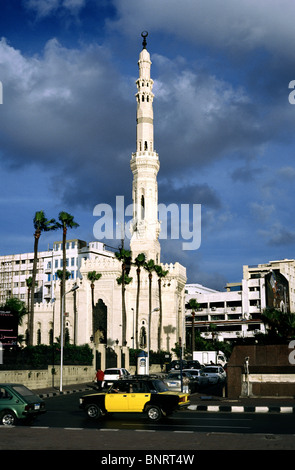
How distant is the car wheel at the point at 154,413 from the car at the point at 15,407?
3.50m

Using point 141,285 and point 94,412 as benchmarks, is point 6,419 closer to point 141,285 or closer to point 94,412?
point 94,412

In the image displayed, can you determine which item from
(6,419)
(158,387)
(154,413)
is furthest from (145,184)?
(6,419)

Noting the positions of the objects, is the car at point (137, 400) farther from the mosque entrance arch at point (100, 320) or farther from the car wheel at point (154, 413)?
the mosque entrance arch at point (100, 320)

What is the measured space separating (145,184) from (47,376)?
156ft

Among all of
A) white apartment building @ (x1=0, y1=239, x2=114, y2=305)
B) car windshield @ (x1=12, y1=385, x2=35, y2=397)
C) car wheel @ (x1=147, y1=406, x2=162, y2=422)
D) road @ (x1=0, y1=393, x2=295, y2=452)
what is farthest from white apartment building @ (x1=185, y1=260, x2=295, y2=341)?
car windshield @ (x1=12, y1=385, x2=35, y2=397)

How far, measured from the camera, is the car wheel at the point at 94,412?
787 inches

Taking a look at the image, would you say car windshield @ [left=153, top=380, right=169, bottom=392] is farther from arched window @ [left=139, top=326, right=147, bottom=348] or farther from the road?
arched window @ [left=139, top=326, right=147, bottom=348]

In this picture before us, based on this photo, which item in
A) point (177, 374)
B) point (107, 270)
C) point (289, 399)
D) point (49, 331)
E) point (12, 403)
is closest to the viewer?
point (12, 403)

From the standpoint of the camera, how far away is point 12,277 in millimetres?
134250

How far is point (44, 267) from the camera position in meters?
127
